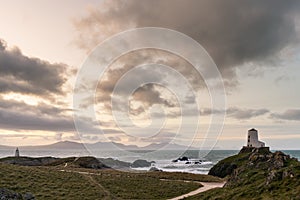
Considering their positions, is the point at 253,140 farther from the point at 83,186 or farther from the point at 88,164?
the point at 83,186

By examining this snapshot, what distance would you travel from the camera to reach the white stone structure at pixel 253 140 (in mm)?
87181

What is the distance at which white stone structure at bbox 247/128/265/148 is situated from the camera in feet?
286

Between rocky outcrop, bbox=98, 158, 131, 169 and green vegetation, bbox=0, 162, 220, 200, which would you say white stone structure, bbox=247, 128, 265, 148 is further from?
rocky outcrop, bbox=98, 158, 131, 169

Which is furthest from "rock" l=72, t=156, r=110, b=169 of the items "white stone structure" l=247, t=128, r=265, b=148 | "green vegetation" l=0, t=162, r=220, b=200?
"white stone structure" l=247, t=128, r=265, b=148

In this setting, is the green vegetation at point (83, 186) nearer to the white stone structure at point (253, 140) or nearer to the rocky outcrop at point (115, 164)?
the white stone structure at point (253, 140)

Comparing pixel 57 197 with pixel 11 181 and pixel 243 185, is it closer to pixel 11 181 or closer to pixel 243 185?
pixel 11 181

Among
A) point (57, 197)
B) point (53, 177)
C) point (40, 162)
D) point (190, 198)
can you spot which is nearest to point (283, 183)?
point (190, 198)

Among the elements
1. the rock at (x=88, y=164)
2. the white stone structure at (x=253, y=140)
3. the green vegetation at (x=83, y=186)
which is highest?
the white stone structure at (x=253, y=140)

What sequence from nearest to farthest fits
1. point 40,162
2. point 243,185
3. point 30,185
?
1. point 243,185
2. point 30,185
3. point 40,162

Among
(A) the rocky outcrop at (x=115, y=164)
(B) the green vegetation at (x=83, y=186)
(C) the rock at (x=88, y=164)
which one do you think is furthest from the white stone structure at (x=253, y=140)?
(A) the rocky outcrop at (x=115, y=164)

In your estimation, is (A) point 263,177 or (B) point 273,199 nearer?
(B) point 273,199

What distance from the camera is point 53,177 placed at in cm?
5428

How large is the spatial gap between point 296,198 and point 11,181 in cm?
4016

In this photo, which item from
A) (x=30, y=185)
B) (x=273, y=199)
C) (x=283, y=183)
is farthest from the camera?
(x=30, y=185)
